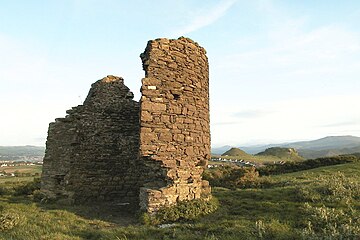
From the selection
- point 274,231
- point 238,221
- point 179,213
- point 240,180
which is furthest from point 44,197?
point 240,180

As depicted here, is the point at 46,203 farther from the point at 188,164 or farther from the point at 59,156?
the point at 188,164

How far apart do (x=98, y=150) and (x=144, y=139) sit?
417 centimetres

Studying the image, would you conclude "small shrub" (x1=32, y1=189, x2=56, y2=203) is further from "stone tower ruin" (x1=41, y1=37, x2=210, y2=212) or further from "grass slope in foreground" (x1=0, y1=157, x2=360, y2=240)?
"grass slope in foreground" (x1=0, y1=157, x2=360, y2=240)

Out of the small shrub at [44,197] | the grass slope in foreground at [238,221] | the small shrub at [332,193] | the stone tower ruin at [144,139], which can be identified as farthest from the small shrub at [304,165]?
the small shrub at [44,197]

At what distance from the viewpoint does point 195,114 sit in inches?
412

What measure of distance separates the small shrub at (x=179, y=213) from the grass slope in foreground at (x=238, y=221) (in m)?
0.27

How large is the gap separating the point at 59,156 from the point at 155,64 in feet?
20.1

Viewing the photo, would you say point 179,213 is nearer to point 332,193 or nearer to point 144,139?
point 144,139

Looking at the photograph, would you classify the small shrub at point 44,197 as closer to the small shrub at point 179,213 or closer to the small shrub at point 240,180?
the small shrub at point 179,213

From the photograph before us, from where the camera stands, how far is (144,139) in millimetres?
9203

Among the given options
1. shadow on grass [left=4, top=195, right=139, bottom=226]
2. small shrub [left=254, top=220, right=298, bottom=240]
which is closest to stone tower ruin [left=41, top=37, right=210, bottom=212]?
shadow on grass [left=4, top=195, right=139, bottom=226]

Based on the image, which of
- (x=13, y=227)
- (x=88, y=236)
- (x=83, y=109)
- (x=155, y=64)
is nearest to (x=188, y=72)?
(x=155, y=64)

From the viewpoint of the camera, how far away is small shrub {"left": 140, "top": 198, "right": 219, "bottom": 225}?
8.64 meters

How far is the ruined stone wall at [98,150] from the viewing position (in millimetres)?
12195
